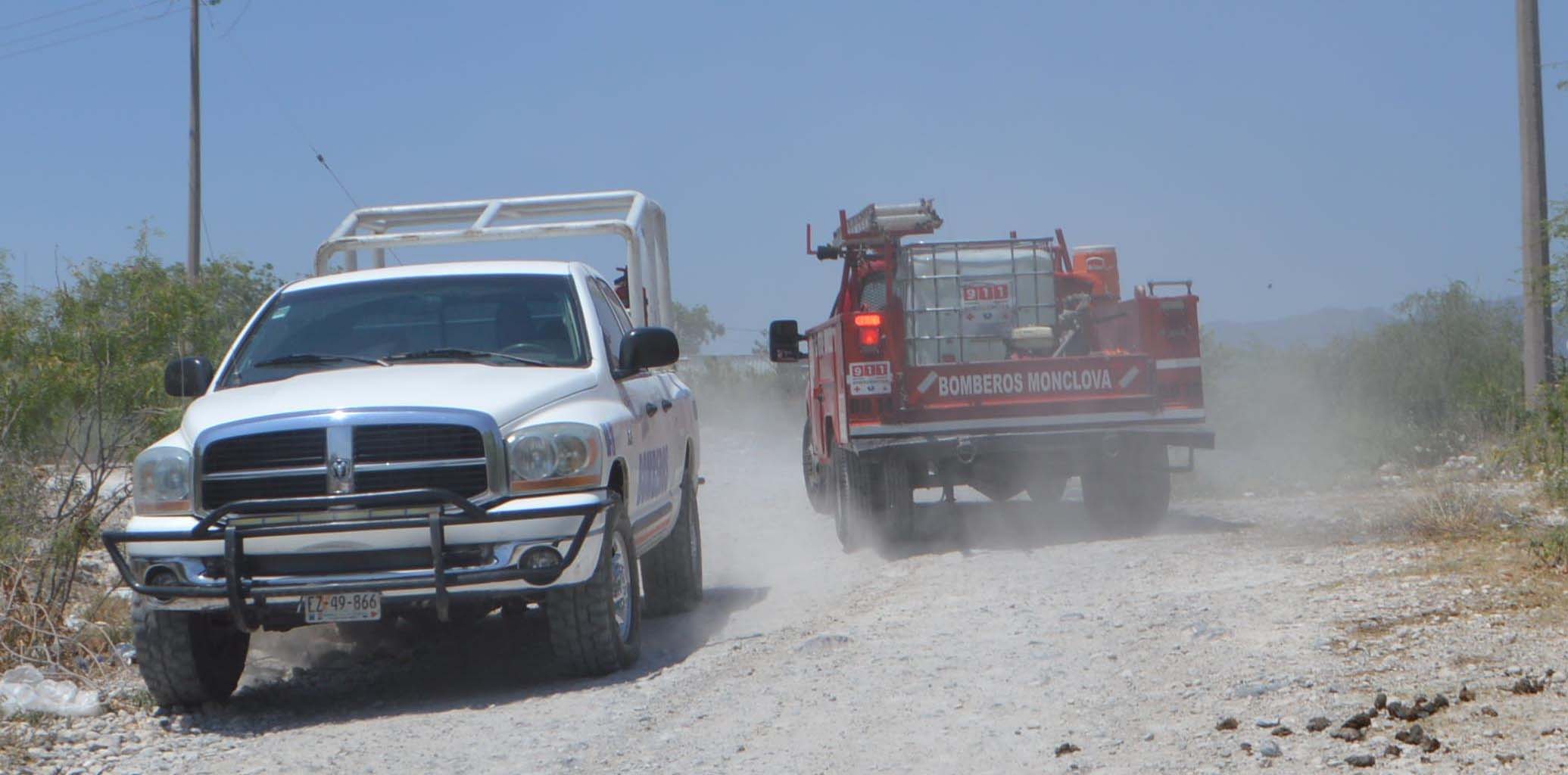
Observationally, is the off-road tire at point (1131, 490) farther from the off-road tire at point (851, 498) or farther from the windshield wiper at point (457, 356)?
the windshield wiper at point (457, 356)

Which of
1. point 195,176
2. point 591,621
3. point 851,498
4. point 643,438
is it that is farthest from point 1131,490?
point 195,176

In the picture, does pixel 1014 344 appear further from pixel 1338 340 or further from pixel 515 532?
pixel 1338 340

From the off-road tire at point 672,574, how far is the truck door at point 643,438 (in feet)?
0.73

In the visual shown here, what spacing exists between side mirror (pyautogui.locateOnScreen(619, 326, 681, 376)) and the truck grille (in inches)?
55.2

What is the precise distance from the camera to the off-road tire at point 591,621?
6602 mm

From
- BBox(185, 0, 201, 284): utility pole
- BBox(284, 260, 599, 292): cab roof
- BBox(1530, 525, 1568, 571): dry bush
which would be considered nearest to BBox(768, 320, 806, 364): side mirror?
BBox(284, 260, 599, 292): cab roof

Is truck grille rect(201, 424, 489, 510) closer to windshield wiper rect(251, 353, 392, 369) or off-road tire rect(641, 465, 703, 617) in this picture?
windshield wiper rect(251, 353, 392, 369)

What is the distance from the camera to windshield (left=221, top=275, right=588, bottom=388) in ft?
24.4

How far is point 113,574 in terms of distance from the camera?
35.2ft

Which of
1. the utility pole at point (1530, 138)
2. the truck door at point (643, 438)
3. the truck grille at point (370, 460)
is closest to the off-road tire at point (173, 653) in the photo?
the truck grille at point (370, 460)

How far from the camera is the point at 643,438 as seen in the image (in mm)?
7785

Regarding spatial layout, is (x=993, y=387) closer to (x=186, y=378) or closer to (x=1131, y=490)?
(x=1131, y=490)

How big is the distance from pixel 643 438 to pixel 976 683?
240 centimetres

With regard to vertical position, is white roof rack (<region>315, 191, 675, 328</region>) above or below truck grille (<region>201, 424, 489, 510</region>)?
above
